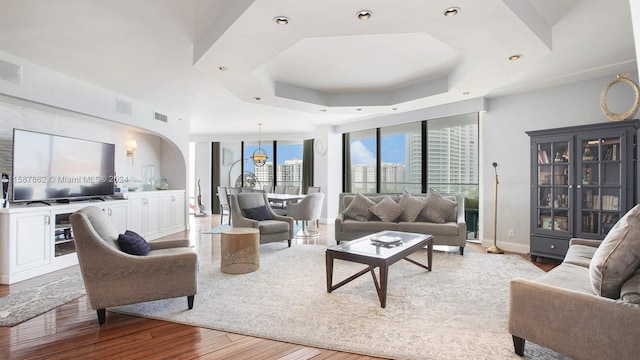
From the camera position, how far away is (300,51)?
359 centimetres

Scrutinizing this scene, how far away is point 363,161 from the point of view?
26.4 feet

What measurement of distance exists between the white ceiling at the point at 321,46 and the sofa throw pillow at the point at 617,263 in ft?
5.56

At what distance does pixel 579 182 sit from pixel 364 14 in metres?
3.77

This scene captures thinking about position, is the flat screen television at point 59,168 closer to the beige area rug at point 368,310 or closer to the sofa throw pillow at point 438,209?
the beige area rug at point 368,310

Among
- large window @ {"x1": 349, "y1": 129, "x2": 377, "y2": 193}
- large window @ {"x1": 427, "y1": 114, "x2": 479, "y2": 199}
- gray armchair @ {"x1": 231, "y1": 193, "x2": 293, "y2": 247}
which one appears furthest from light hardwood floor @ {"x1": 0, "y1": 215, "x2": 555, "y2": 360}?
large window @ {"x1": 349, "y1": 129, "x2": 377, "y2": 193}

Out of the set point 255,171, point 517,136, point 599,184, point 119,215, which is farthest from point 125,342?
point 255,171

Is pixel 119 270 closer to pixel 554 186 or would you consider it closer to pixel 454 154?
pixel 554 186

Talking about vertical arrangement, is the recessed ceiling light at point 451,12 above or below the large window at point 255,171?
above

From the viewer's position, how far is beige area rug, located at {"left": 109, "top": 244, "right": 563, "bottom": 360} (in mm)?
2221

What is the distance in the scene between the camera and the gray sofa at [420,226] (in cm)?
469

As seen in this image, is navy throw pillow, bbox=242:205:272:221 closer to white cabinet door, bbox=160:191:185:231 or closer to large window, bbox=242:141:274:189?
white cabinet door, bbox=160:191:185:231

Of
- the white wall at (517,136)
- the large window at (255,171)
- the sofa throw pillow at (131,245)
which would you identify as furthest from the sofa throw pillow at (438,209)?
the large window at (255,171)

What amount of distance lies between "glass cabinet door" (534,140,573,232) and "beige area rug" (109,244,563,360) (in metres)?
0.79

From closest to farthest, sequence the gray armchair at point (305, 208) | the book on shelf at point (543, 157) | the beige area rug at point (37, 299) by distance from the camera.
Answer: the beige area rug at point (37, 299)
the book on shelf at point (543, 157)
the gray armchair at point (305, 208)
